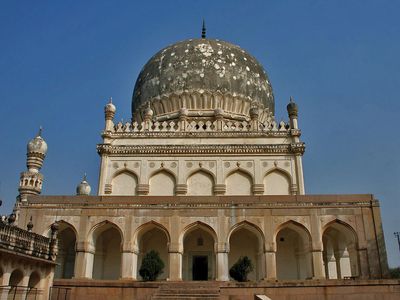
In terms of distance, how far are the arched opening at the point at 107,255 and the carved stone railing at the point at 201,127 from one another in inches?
175

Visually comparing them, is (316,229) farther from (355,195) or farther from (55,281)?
(55,281)

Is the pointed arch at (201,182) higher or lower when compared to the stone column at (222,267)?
higher

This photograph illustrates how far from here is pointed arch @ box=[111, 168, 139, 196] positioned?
52.1ft

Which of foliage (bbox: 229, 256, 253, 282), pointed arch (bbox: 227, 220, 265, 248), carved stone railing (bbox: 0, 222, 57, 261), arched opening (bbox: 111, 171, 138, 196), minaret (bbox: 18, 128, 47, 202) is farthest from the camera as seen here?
minaret (bbox: 18, 128, 47, 202)

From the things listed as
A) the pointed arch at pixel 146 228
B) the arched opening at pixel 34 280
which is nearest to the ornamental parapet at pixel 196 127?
the pointed arch at pixel 146 228

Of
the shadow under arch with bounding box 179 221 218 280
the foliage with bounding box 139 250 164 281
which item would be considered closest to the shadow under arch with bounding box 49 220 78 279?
the shadow under arch with bounding box 179 221 218 280

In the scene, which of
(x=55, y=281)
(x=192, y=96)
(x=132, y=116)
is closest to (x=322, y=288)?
(x=55, y=281)

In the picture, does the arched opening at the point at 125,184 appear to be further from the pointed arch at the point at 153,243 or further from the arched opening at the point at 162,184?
the pointed arch at the point at 153,243

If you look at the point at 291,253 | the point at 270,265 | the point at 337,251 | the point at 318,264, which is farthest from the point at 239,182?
the point at 318,264

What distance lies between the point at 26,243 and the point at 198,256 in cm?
652

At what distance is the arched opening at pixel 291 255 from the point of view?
13384 mm

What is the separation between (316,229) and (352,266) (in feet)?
4.86

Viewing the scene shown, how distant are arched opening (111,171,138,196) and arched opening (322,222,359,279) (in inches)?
267

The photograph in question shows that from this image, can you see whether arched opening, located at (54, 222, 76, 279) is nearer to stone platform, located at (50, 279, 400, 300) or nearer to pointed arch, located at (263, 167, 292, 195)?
stone platform, located at (50, 279, 400, 300)
